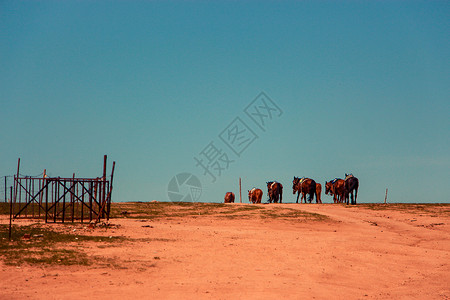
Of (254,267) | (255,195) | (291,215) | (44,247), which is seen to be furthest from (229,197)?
(254,267)

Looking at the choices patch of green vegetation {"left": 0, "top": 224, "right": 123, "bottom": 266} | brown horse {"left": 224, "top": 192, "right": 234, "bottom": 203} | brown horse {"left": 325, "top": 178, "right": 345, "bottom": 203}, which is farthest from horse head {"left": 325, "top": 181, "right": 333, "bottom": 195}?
patch of green vegetation {"left": 0, "top": 224, "right": 123, "bottom": 266}

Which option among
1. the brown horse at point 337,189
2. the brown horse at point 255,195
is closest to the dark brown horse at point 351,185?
the brown horse at point 337,189

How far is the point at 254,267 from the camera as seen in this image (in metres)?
16.6

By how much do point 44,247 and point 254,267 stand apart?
8369mm

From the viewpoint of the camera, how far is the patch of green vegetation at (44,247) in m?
16.0

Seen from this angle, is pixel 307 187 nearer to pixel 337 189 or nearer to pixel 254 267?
pixel 337 189

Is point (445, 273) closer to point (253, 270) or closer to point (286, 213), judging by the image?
point (253, 270)

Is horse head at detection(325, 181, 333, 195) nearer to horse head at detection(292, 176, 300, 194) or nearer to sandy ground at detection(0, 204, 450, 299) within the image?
horse head at detection(292, 176, 300, 194)

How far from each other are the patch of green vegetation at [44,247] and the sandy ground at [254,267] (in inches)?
28.5

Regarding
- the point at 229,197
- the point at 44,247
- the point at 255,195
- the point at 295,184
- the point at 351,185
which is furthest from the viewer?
the point at 229,197

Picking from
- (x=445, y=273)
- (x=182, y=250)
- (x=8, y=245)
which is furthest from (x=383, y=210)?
(x=8, y=245)

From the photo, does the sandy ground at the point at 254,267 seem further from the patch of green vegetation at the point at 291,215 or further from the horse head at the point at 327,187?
the horse head at the point at 327,187

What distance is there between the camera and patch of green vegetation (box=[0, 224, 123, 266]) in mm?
15992

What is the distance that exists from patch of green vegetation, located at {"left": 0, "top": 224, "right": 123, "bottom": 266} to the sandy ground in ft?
2.37
